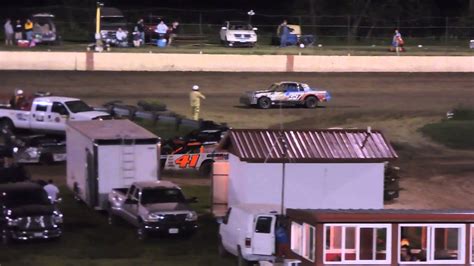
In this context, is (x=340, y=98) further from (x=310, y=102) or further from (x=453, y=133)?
(x=453, y=133)

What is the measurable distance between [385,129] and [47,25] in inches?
947

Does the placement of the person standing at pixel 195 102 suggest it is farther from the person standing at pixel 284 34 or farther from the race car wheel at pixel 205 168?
the person standing at pixel 284 34

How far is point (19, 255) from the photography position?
24.8 metres

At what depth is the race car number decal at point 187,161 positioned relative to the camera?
3600 centimetres

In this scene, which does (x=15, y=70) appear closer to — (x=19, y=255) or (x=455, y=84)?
(x=455, y=84)

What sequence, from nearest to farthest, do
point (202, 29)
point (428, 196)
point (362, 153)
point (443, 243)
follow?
point (443, 243)
point (362, 153)
point (428, 196)
point (202, 29)

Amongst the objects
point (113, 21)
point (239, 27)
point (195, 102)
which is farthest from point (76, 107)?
point (239, 27)

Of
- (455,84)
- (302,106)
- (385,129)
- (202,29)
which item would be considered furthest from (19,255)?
(202,29)

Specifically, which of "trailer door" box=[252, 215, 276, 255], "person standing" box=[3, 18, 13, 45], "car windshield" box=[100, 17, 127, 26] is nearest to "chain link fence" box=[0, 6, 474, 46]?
"car windshield" box=[100, 17, 127, 26]

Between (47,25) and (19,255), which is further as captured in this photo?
(47,25)

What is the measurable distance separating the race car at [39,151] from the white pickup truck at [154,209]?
31.0ft

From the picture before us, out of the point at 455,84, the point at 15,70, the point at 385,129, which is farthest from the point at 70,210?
the point at 455,84

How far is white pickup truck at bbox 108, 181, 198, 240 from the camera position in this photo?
86.9 feet

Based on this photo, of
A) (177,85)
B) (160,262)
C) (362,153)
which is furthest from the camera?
(177,85)
